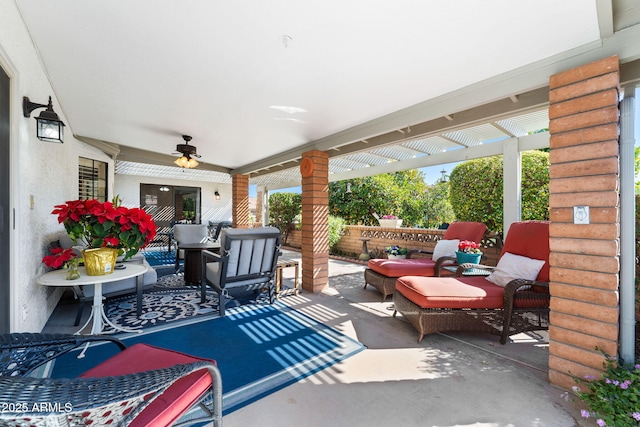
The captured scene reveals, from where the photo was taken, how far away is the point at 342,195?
9.66 m

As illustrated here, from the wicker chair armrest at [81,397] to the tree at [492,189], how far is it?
6344mm

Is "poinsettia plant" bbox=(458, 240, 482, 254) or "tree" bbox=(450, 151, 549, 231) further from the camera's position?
"tree" bbox=(450, 151, 549, 231)

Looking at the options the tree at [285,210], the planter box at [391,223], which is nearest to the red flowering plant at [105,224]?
the planter box at [391,223]

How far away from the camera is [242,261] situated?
11.3ft

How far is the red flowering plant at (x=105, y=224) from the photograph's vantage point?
7.98ft

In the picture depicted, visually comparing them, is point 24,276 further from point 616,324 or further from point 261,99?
point 616,324

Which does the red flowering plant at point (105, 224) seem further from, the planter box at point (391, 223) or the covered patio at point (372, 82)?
the planter box at point (391, 223)

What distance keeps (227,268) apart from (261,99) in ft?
6.84

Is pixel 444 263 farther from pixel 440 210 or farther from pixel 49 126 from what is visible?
pixel 440 210

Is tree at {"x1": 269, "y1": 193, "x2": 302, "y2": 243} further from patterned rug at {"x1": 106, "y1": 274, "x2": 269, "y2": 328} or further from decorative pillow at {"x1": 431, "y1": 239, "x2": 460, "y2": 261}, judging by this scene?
decorative pillow at {"x1": 431, "y1": 239, "x2": 460, "y2": 261}

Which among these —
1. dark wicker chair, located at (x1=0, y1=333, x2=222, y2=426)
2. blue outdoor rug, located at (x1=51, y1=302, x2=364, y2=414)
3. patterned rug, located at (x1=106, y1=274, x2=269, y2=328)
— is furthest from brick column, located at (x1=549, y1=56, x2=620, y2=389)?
patterned rug, located at (x1=106, y1=274, x2=269, y2=328)

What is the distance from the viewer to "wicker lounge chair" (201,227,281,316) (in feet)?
10.9

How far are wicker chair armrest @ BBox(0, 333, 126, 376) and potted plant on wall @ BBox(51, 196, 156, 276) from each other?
1.30 metres

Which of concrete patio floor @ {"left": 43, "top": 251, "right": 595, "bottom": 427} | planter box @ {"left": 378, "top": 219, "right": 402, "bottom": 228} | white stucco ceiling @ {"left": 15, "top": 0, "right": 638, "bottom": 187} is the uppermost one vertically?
white stucco ceiling @ {"left": 15, "top": 0, "right": 638, "bottom": 187}
